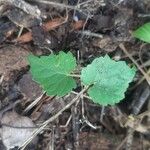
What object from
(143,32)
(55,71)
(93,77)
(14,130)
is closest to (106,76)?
(93,77)

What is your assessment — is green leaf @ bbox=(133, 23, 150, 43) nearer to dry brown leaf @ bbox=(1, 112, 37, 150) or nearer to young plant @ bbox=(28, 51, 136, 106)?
young plant @ bbox=(28, 51, 136, 106)

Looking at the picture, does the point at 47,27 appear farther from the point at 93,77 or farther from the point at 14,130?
the point at 14,130

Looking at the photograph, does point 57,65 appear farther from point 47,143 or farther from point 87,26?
point 47,143

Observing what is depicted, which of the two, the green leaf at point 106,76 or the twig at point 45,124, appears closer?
the green leaf at point 106,76

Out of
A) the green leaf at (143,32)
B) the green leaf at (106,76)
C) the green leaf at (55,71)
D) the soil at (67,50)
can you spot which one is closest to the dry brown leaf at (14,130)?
the soil at (67,50)

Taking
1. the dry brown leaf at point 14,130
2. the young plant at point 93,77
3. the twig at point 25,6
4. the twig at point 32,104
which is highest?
the twig at point 25,6

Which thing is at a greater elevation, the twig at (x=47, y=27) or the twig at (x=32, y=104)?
the twig at (x=47, y=27)

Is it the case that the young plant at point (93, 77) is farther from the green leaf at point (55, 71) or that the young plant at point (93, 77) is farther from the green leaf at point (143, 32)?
the green leaf at point (143, 32)

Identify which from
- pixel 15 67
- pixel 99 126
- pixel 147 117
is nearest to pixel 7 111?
pixel 15 67
